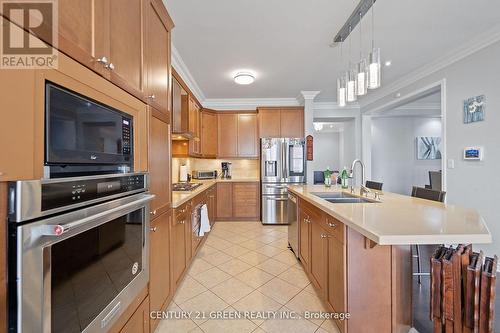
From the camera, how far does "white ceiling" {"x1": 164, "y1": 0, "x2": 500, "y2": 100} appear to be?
2.11m

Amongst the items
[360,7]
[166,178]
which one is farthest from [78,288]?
[360,7]

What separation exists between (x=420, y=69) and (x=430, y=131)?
404 cm

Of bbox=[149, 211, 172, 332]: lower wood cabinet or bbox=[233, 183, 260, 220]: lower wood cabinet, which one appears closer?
bbox=[149, 211, 172, 332]: lower wood cabinet

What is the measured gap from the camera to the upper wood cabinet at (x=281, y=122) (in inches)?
192

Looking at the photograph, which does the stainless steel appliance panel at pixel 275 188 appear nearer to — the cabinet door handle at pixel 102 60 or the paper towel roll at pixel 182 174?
the paper towel roll at pixel 182 174

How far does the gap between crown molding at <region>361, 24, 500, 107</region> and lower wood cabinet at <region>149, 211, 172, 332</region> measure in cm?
395

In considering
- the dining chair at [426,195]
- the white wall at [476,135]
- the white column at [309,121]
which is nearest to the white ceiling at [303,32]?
the white wall at [476,135]

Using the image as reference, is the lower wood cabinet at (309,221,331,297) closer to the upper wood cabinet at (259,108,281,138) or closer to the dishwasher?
the dishwasher

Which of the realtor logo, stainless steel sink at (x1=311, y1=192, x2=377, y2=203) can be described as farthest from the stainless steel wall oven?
stainless steel sink at (x1=311, y1=192, x2=377, y2=203)

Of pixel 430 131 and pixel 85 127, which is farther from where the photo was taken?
pixel 430 131

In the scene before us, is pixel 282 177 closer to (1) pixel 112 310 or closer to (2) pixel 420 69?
(2) pixel 420 69

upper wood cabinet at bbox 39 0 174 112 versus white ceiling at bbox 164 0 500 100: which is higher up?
white ceiling at bbox 164 0 500 100

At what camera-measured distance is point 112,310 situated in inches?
39.8

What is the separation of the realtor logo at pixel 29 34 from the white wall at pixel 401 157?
287 inches
